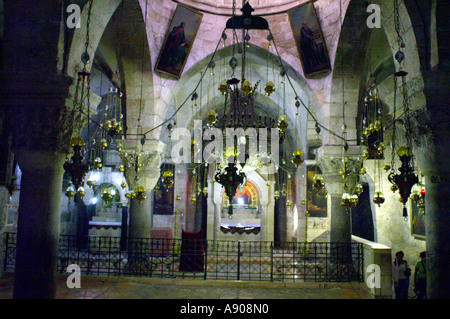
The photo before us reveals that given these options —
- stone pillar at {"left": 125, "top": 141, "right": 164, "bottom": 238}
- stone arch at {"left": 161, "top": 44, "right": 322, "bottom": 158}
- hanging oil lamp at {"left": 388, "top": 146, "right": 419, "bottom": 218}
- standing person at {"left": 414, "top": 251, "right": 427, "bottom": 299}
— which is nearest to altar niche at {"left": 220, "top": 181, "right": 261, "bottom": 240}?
stone arch at {"left": 161, "top": 44, "right": 322, "bottom": 158}

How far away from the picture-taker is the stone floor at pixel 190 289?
6.61m

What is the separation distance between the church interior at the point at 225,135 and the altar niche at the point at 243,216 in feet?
0.21

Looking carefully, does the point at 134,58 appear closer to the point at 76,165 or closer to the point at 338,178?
the point at 76,165

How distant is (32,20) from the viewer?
4852 mm

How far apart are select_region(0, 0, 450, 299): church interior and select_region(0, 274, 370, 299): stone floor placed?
0.30m

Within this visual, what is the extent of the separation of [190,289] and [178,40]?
5794mm

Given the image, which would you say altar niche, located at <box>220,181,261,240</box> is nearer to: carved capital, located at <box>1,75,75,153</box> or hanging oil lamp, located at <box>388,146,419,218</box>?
hanging oil lamp, located at <box>388,146,419,218</box>

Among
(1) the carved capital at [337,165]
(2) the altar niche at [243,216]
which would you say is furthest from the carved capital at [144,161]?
(2) the altar niche at [243,216]

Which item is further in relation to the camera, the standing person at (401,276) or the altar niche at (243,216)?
the altar niche at (243,216)

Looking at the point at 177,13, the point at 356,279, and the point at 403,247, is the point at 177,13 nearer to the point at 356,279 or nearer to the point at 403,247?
the point at 356,279

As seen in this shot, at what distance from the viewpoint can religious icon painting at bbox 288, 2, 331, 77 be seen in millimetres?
8672

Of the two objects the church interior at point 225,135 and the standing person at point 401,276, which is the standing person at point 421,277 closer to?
the standing person at point 401,276

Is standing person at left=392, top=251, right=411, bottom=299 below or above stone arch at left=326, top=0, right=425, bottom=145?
below

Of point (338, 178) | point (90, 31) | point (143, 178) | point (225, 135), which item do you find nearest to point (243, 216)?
point (338, 178)
